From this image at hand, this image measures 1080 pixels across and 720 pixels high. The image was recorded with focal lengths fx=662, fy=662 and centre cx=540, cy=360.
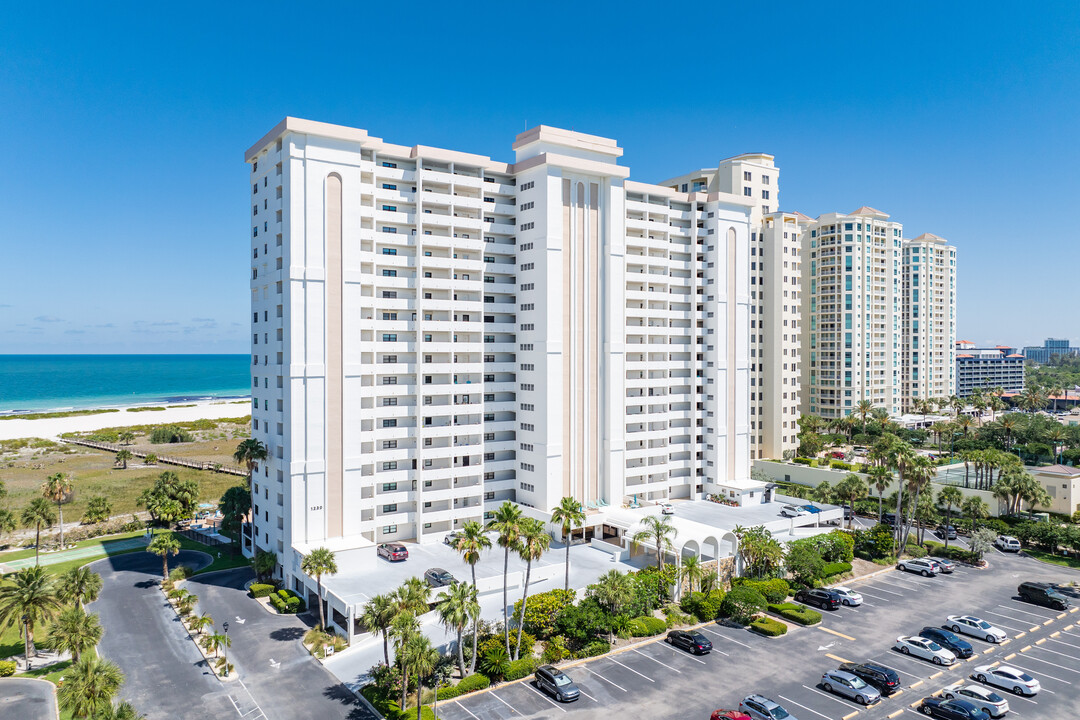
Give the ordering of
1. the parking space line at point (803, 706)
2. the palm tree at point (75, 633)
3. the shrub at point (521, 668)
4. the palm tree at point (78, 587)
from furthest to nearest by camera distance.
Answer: the palm tree at point (78, 587) → the shrub at point (521, 668) → the palm tree at point (75, 633) → the parking space line at point (803, 706)

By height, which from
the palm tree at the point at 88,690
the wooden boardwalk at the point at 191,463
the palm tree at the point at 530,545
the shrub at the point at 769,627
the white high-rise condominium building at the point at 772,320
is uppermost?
the white high-rise condominium building at the point at 772,320

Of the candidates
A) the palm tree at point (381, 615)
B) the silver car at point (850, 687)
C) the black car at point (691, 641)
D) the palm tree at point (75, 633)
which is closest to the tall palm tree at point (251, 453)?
the palm tree at point (75, 633)

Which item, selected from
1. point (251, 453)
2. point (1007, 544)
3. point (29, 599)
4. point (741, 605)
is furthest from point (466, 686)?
point (1007, 544)

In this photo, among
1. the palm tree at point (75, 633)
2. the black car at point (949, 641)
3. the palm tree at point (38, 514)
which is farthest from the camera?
the palm tree at point (38, 514)

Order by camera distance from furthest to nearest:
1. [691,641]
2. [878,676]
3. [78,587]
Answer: [691,641] → [78,587] → [878,676]

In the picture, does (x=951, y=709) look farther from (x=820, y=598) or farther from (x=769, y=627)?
(x=820, y=598)

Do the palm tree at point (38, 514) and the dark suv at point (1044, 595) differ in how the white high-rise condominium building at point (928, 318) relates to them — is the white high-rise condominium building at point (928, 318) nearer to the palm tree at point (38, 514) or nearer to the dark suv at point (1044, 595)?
the dark suv at point (1044, 595)

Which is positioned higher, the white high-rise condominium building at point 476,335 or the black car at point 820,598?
the white high-rise condominium building at point 476,335
